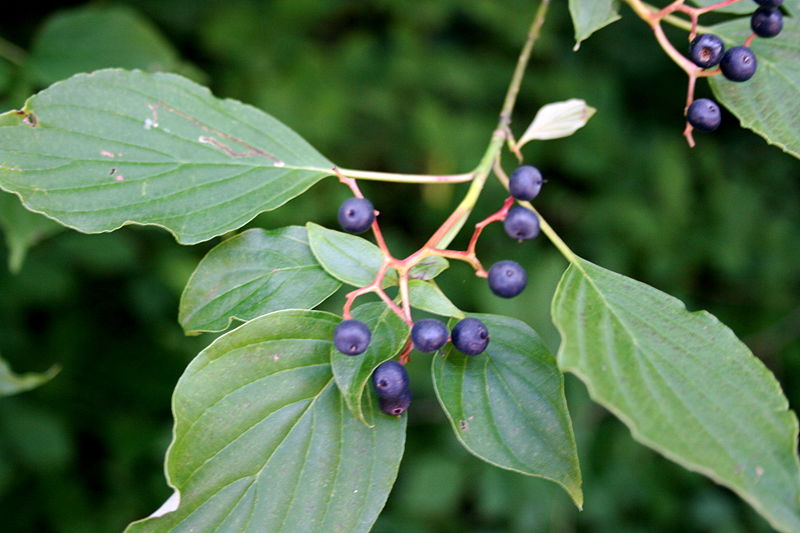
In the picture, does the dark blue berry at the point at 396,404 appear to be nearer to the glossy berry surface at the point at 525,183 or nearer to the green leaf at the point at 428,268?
the green leaf at the point at 428,268

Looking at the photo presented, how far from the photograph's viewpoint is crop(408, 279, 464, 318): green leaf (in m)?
1.08

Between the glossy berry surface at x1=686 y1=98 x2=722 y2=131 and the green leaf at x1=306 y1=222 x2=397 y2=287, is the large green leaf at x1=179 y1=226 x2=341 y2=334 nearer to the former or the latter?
the green leaf at x1=306 y1=222 x2=397 y2=287

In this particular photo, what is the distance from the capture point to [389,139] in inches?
139

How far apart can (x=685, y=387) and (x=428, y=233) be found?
2.45 m

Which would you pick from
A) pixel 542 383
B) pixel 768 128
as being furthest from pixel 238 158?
pixel 768 128

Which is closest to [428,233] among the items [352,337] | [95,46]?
[95,46]

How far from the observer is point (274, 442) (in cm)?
110

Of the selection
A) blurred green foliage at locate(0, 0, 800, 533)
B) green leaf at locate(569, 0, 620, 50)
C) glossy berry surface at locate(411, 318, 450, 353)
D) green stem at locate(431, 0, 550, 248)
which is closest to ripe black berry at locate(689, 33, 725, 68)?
green leaf at locate(569, 0, 620, 50)

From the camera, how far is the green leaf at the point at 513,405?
1.06m

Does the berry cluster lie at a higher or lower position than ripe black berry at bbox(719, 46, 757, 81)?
lower

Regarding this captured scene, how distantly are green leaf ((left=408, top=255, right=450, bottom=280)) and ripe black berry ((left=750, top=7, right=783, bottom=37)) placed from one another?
0.70 meters

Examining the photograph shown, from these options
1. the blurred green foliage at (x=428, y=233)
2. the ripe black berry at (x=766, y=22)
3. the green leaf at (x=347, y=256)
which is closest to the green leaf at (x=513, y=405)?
the green leaf at (x=347, y=256)

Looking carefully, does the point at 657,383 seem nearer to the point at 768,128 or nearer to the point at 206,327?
the point at 768,128

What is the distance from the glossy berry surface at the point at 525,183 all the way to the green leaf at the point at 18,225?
119 centimetres
